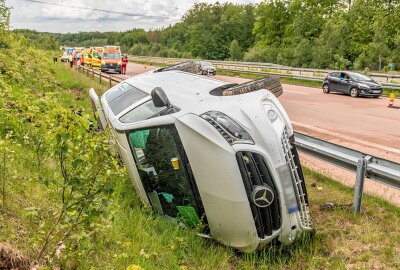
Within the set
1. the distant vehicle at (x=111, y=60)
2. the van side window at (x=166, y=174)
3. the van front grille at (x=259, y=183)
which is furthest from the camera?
the distant vehicle at (x=111, y=60)

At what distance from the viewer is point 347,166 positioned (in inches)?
189

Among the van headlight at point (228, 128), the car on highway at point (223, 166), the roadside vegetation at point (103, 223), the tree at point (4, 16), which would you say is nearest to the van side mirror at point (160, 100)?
the car on highway at point (223, 166)

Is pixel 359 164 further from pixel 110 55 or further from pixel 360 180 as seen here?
pixel 110 55

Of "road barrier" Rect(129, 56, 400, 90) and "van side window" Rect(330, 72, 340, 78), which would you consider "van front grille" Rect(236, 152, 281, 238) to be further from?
"road barrier" Rect(129, 56, 400, 90)

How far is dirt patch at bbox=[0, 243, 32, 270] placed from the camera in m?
2.78

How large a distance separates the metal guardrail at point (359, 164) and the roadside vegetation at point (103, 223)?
0.47 meters

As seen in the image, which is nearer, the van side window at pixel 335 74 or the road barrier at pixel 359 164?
the road barrier at pixel 359 164

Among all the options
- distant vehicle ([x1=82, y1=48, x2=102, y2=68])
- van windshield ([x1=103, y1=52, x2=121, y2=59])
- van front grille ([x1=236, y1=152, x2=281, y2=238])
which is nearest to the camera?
van front grille ([x1=236, y1=152, x2=281, y2=238])

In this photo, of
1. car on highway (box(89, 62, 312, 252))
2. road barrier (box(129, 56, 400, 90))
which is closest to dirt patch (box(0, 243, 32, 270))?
car on highway (box(89, 62, 312, 252))

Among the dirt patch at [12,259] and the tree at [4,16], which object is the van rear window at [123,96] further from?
the tree at [4,16]

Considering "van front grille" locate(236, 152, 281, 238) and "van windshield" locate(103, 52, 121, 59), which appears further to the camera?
"van windshield" locate(103, 52, 121, 59)

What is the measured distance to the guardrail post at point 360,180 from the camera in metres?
4.41

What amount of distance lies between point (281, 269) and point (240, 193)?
0.95 m

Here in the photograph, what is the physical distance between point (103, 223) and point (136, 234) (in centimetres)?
55
